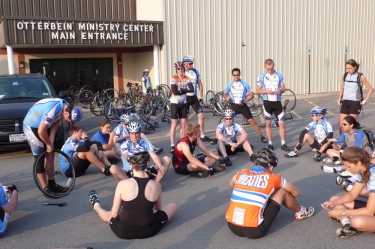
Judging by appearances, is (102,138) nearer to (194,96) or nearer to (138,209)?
(194,96)

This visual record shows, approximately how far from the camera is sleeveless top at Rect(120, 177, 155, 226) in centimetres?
457

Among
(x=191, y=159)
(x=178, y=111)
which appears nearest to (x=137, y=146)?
(x=191, y=159)

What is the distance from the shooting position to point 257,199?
460cm

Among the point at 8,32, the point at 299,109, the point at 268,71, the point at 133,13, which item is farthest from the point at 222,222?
the point at 133,13

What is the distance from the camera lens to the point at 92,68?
21.7 meters

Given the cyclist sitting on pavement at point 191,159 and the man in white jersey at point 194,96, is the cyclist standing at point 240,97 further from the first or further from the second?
the cyclist sitting on pavement at point 191,159

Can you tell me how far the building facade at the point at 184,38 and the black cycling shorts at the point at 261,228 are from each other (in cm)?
1443

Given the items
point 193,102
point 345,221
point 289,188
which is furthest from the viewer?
point 193,102

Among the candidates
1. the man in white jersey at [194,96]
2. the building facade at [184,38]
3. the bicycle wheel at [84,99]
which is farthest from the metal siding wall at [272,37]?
the man in white jersey at [194,96]

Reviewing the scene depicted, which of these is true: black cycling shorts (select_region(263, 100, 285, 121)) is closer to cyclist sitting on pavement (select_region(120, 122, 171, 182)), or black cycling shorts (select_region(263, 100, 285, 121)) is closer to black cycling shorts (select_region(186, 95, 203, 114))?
black cycling shorts (select_region(186, 95, 203, 114))

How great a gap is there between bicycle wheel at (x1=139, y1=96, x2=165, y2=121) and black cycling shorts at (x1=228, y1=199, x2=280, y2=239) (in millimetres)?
9489

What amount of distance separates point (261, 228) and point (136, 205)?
4.54ft

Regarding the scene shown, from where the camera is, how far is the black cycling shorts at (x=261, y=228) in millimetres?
4633

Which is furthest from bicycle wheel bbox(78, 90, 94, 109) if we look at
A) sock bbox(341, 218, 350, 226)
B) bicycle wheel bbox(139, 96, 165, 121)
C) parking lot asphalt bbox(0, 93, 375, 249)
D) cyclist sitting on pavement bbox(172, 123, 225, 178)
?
sock bbox(341, 218, 350, 226)
